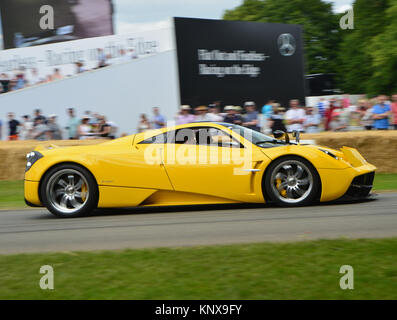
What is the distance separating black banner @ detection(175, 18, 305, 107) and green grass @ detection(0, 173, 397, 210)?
6.83 m

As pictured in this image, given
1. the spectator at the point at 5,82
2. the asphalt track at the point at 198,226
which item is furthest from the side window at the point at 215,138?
the spectator at the point at 5,82

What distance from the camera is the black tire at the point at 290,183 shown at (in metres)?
7.82

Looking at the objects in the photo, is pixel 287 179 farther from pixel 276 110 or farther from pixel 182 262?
pixel 276 110

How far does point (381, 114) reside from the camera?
1363 cm

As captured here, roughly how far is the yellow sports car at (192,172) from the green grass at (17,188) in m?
2.03

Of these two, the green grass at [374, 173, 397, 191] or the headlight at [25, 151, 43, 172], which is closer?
the headlight at [25, 151, 43, 172]

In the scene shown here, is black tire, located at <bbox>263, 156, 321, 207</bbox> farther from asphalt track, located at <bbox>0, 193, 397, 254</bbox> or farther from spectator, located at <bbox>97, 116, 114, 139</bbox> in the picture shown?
spectator, located at <bbox>97, 116, 114, 139</bbox>

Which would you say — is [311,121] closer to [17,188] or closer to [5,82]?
[17,188]

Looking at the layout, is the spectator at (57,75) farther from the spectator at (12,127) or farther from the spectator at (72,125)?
the spectator at (72,125)

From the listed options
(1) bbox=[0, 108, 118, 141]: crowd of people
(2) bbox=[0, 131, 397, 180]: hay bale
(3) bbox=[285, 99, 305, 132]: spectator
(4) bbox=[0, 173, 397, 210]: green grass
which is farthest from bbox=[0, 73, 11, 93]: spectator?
(3) bbox=[285, 99, 305, 132]: spectator

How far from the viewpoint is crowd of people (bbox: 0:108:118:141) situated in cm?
1527

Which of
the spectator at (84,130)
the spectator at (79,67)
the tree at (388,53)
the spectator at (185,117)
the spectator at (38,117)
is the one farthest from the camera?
the tree at (388,53)

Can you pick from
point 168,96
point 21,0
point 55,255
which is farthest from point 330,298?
point 21,0

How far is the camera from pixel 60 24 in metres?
28.9
